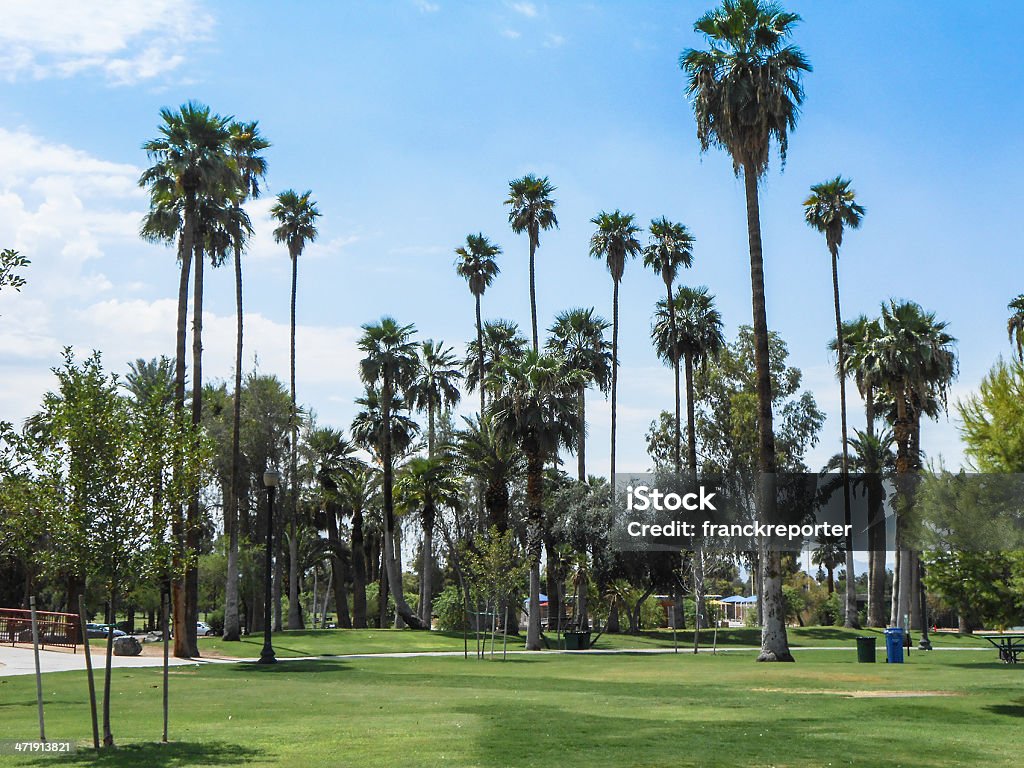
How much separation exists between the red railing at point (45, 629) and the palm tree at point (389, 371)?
20.8 metres

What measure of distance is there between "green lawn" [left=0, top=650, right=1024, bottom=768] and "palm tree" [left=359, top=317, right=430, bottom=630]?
28.0 metres

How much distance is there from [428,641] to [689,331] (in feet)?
83.9

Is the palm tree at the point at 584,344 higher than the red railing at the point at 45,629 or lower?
higher

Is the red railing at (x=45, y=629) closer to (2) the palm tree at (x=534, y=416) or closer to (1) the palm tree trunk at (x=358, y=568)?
(2) the palm tree at (x=534, y=416)

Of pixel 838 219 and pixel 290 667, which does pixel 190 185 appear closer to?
pixel 290 667

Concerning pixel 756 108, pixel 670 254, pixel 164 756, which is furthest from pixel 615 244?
pixel 164 756

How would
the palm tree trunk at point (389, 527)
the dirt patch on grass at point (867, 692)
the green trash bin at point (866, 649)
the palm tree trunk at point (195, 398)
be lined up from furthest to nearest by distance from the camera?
the palm tree trunk at point (389, 527), the palm tree trunk at point (195, 398), the green trash bin at point (866, 649), the dirt patch on grass at point (867, 692)

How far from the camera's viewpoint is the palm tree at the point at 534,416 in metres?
47.5

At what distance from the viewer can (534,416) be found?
155 ft

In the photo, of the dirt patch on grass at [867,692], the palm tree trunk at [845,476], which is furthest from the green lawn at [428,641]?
the dirt patch on grass at [867,692]

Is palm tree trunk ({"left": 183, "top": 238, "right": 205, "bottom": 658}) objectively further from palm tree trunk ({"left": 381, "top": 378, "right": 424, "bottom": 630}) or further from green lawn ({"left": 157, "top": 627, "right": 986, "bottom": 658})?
palm tree trunk ({"left": 381, "top": 378, "right": 424, "bottom": 630})

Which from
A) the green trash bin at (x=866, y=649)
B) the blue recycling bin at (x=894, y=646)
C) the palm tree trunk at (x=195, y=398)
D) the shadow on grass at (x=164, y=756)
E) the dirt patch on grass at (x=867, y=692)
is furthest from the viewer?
the palm tree trunk at (x=195, y=398)

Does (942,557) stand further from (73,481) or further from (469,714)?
(73,481)

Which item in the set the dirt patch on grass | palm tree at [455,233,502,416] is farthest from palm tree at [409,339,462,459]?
the dirt patch on grass
